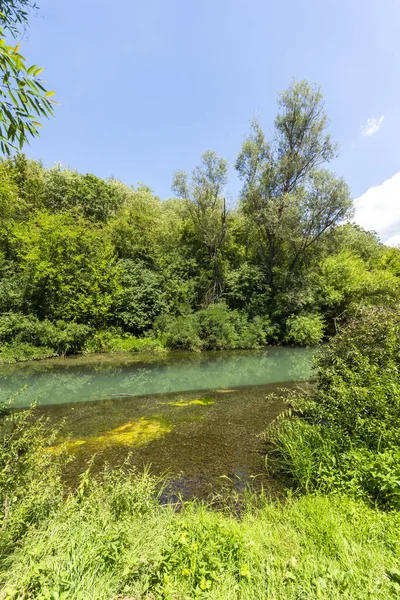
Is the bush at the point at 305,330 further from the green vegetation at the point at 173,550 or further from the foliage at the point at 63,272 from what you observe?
the green vegetation at the point at 173,550

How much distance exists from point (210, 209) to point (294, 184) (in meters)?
5.43

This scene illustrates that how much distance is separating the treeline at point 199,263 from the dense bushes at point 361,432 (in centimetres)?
944

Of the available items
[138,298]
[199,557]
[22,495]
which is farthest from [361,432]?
[138,298]

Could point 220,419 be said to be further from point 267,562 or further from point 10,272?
point 10,272

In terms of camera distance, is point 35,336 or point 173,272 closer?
point 35,336

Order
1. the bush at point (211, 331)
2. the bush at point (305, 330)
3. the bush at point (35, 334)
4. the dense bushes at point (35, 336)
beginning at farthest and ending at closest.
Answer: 1. the bush at point (305, 330)
2. the bush at point (211, 331)
3. the bush at point (35, 334)
4. the dense bushes at point (35, 336)

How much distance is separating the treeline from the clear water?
5.51 feet

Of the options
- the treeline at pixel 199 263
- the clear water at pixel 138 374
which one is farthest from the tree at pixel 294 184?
the clear water at pixel 138 374

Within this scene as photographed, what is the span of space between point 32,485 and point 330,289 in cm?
1677

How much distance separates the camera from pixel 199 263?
18734mm

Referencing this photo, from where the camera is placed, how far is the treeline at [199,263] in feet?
44.9

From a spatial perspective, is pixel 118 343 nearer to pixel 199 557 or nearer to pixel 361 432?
pixel 361 432

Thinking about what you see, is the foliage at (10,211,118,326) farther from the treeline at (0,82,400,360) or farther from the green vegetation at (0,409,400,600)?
the green vegetation at (0,409,400,600)

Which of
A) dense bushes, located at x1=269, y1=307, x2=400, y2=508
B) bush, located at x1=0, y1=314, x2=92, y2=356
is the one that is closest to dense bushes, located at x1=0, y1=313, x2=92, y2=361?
bush, located at x1=0, y1=314, x2=92, y2=356
